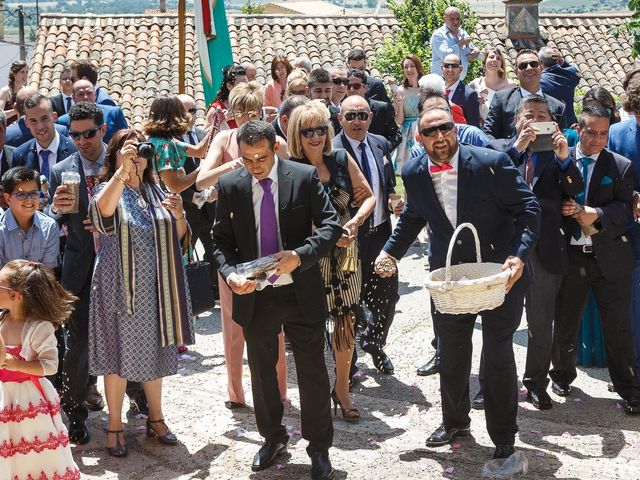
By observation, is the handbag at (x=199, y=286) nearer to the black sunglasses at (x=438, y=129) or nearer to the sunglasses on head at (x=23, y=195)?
the sunglasses on head at (x=23, y=195)

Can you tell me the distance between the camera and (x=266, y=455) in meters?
6.34

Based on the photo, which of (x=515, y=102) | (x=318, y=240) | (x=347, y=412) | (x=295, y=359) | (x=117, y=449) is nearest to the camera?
(x=318, y=240)

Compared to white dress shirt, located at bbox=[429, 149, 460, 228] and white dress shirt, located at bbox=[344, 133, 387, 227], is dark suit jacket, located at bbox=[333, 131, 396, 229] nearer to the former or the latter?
white dress shirt, located at bbox=[344, 133, 387, 227]

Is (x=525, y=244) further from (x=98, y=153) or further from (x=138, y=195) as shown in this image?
(x=98, y=153)

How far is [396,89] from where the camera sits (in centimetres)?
1260

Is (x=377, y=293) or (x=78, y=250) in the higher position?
(x=78, y=250)

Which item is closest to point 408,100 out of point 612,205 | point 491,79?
point 491,79

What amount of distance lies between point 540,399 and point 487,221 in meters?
1.70

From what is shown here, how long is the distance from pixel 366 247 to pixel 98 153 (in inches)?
78.4

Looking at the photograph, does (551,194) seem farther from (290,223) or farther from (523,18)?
(523,18)

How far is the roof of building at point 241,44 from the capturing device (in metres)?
24.9

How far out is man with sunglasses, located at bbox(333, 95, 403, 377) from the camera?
7684 mm

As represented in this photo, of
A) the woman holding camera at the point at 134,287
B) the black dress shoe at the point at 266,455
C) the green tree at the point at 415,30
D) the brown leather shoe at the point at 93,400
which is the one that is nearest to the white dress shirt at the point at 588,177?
the black dress shoe at the point at 266,455

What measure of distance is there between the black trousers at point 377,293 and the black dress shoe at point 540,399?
4.27 feet
